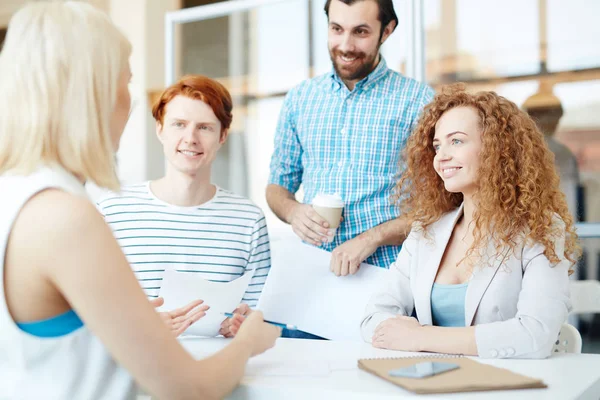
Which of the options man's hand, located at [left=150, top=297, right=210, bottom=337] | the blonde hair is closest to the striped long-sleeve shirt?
man's hand, located at [left=150, top=297, right=210, bottom=337]

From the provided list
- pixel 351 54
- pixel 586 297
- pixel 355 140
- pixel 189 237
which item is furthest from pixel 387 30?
pixel 586 297

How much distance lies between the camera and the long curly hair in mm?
1807

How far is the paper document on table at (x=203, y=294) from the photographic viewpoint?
1758 millimetres

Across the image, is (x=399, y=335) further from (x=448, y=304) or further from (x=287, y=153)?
(x=287, y=153)

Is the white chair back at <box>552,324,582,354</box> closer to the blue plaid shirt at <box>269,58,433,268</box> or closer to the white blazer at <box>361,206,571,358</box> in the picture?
the white blazer at <box>361,206,571,358</box>

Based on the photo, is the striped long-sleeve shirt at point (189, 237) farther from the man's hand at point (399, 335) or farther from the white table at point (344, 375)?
the man's hand at point (399, 335)

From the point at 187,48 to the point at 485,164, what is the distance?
2.55 m

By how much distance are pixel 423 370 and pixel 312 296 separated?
0.79 m

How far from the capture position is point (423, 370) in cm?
125

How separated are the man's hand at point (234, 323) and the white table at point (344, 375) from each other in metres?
0.12

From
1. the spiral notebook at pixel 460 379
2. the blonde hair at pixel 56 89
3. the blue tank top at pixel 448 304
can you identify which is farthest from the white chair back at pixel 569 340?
the blonde hair at pixel 56 89

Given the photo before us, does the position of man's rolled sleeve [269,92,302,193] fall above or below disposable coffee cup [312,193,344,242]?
above

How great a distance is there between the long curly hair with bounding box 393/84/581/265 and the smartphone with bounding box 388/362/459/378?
57cm

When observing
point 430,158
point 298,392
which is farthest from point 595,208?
point 298,392
